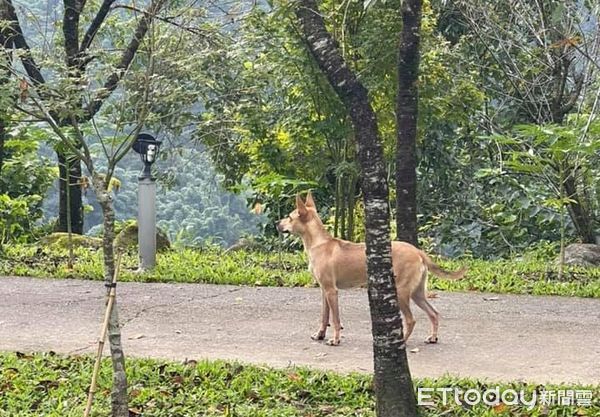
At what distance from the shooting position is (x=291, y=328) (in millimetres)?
8297

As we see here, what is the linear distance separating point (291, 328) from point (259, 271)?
9.84ft

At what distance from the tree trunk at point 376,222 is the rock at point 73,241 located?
948 centimetres

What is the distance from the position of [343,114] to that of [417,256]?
4647mm

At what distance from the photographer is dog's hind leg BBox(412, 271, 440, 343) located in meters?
7.61

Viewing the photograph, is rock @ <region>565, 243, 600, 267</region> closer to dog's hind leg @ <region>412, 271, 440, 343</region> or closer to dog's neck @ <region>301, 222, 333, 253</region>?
dog's hind leg @ <region>412, 271, 440, 343</region>

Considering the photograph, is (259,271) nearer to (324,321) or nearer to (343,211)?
(343,211)

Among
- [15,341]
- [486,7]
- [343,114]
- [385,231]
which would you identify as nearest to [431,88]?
[343,114]

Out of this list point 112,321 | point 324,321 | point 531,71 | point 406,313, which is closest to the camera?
point 112,321

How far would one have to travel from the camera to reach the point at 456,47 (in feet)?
51.5

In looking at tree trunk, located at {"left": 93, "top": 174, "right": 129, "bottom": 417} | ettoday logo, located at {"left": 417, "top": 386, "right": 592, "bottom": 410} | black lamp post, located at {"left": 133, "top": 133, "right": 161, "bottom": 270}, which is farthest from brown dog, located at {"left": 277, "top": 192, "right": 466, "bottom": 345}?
black lamp post, located at {"left": 133, "top": 133, "right": 161, "bottom": 270}

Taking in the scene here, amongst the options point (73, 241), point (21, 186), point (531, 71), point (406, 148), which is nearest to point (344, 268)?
point (406, 148)

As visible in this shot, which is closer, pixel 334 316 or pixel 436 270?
pixel 334 316

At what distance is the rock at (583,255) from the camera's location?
12.4 meters

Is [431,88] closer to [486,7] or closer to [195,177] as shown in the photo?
[486,7]
